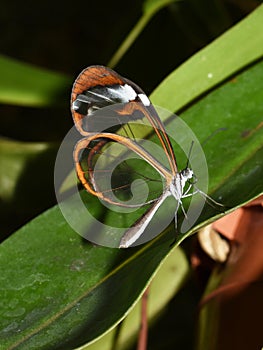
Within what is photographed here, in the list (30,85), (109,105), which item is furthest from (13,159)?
(109,105)

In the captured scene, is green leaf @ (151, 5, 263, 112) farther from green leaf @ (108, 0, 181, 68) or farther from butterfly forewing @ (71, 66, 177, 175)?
green leaf @ (108, 0, 181, 68)

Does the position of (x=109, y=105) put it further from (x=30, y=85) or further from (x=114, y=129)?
(x=30, y=85)

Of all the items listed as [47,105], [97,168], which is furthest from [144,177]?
[47,105]

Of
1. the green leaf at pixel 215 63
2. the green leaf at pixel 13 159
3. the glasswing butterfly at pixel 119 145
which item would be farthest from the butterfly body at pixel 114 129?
the green leaf at pixel 13 159

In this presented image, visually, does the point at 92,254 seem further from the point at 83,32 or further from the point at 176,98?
the point at 83,32

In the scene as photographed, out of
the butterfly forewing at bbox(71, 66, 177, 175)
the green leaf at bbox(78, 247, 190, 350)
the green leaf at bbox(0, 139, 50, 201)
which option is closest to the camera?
the butterfly forewing at bbox(71, 66, 177, 175)

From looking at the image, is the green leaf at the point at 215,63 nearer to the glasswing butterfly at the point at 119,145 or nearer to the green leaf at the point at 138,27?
the glasswing butterfly at the point at 119,145

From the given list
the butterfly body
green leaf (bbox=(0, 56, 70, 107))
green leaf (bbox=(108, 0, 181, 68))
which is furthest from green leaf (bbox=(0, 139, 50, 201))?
the butterfly body
